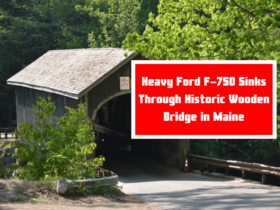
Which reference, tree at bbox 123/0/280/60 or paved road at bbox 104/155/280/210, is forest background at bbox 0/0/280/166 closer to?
tree at bbox 123/0/280/60

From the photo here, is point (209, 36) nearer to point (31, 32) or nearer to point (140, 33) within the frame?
point (140, 33)

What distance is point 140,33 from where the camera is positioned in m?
37.0

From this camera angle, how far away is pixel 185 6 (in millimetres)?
15812

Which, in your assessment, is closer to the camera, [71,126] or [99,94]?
[71,126]

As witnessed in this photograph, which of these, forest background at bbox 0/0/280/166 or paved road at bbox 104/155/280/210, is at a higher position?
forest background at bbox 0/0/280/166

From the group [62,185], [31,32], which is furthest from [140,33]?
[62,185]

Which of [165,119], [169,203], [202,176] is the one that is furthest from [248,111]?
[202,176]

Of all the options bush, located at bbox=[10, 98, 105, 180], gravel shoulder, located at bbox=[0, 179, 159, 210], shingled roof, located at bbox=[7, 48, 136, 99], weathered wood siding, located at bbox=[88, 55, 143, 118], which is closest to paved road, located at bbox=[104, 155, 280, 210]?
gravel shoulder, located at bbox=[0, 179, 159, 210]

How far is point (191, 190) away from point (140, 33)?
25762 millimetres

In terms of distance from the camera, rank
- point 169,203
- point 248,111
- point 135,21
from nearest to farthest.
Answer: point 169,203 < point 248,111 < point 135,21

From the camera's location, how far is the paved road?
1061 centimetres

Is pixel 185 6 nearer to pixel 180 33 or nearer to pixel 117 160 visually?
pixel 180 33

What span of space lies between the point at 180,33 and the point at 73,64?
6.53 m

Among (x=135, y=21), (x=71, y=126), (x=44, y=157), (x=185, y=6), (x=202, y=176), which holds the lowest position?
(x=202, y=176)
